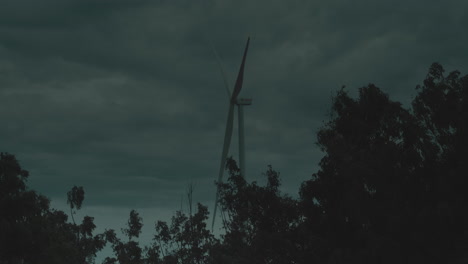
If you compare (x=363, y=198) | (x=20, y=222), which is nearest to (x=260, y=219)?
(x=363, y=198)

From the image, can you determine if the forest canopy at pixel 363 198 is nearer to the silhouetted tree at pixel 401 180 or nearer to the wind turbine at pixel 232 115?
the silhouetted tree at pixel 401 180

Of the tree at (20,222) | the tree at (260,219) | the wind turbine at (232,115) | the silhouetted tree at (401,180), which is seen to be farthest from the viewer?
the wind turbine at (232,115)

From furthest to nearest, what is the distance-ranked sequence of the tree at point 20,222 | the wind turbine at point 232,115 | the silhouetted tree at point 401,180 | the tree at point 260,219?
the wind turbine at point 232,115, the tree at point 20,222, the tree at point 260,219, the silhouetted tree at point 401,180

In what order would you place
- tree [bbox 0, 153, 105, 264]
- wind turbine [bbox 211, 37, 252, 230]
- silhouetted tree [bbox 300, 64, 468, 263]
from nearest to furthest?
1. silhouetted tree [bbox 300, 64, 468, 263]
2. tree [bbox 0, 153, 105, 264]
3. wind turbine [bbox 211, 37, 252, 230]

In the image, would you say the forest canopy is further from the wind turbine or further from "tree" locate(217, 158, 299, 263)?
the wind turbine

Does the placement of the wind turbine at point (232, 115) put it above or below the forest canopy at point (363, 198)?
above

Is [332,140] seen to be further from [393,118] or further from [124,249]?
[124,249]

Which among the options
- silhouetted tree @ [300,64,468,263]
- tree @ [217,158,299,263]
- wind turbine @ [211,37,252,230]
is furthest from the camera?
wind turbine @ [211,37,252,230]

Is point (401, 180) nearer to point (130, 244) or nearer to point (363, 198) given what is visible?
point (363, 198)

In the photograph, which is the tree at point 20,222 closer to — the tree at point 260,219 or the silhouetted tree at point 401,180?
the tree at point 260,219

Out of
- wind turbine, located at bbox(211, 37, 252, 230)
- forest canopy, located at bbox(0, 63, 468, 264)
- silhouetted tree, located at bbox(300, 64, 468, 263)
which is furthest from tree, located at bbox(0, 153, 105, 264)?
silhouetted tree, located at bbox(300, 64, 468, 263)

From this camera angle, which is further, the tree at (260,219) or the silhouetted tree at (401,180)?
the tree at (260,219)

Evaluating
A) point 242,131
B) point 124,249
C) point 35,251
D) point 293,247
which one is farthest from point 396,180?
point 124,249

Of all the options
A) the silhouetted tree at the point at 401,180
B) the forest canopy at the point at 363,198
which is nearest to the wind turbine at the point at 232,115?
the forest canopy at the point at 363,198
